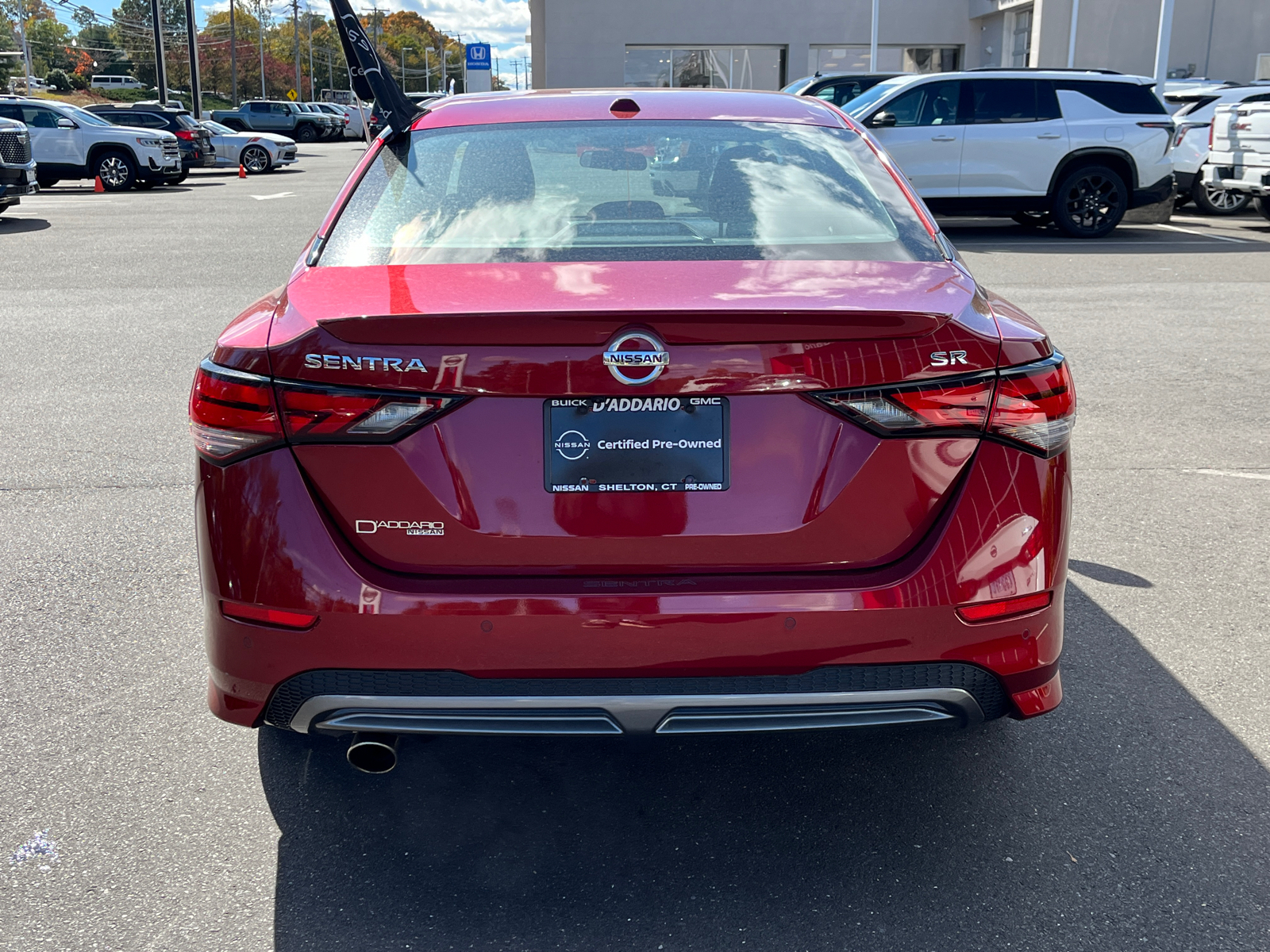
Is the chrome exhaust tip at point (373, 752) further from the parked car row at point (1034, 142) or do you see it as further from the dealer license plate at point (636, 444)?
the parked car row at point (1034, 142)

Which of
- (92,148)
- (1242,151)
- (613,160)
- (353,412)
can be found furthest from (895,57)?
(353,412)

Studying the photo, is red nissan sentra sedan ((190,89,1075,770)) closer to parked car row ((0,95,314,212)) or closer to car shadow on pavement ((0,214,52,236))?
car shadow on pavement ((0,214,52,236))

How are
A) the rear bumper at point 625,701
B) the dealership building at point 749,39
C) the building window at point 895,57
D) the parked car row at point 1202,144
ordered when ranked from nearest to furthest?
1. the rear bumper at point 625,701
2. the parked car row at point 1202,144
3. the dealership building at point 749,39
4. the building window at point 895,57

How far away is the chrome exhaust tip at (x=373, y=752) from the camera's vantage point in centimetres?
274

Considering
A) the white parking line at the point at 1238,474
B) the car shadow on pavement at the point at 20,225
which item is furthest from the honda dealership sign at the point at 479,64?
the white parking line at the point at 1238,474

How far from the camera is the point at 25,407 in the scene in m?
7.11

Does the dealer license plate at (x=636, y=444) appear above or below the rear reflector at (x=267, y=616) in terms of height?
above

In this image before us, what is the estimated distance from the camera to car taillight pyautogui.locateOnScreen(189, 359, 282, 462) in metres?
2.51

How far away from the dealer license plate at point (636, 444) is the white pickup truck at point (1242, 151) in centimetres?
1555

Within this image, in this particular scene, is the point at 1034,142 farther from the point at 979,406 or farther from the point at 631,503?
the point at 631,503

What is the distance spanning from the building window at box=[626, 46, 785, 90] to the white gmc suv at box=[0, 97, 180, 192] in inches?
791

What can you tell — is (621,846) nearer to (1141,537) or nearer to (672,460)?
(672,460)

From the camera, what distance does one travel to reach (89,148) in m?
25.5

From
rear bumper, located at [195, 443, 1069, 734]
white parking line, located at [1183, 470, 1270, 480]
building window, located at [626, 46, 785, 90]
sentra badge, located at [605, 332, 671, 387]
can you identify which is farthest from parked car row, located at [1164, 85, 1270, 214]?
building window, located at [626, 46, 785, 90]
